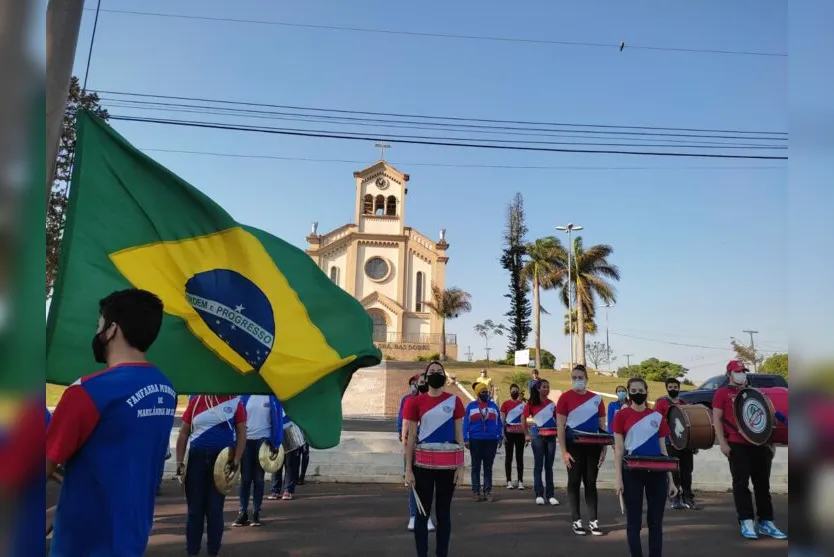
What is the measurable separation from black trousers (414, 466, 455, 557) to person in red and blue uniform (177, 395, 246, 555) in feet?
5.93

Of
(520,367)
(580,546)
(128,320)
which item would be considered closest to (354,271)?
(520,367)

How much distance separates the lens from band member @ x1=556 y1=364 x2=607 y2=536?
7871 mm

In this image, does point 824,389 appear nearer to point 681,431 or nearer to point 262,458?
point 262,458

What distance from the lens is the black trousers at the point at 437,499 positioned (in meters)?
5.71

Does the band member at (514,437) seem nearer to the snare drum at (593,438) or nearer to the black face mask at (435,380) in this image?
the snare drum at (593,438)

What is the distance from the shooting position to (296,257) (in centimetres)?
479

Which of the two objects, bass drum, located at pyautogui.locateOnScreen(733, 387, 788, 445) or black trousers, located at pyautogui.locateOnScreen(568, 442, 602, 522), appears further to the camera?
black trousers, located at pyautogui.locateOnScreen(568, 442, 602, 522)

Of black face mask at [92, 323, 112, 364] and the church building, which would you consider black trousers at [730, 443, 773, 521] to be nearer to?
black face mask at [92, 323, 112, 364]

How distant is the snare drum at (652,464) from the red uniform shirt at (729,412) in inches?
86.8

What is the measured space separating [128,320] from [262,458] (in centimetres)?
561

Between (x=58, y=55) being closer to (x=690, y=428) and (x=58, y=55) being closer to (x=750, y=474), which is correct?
(x=750, y=474)

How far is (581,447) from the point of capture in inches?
314

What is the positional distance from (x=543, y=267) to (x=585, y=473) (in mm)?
41589

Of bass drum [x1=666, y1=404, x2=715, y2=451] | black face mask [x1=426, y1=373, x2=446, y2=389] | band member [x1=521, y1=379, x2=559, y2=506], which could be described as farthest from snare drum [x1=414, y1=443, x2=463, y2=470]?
band member [x1=521, y1=379, x2=559, y2=506]
